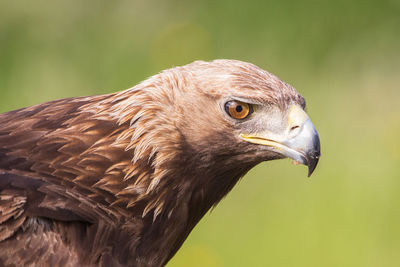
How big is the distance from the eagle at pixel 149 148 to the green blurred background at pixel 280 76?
2320 millimetres

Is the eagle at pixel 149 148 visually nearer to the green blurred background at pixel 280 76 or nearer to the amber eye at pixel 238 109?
the amber eye at pixel 238 109

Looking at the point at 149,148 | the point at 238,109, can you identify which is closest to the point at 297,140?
the point at 238,109

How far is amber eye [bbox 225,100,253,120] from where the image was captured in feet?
13.1

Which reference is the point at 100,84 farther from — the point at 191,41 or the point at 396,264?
the point at 396,264

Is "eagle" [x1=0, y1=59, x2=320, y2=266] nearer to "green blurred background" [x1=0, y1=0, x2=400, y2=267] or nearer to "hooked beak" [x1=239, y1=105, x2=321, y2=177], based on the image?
"hooked beak" [x1=239, y1=105, x2=321, y2=177]

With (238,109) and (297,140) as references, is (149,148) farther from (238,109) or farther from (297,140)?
(297,140)

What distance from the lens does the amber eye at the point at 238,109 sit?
13.1 ft

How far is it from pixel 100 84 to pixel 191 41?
89 centimetres

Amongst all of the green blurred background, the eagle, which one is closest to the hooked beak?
the eagle

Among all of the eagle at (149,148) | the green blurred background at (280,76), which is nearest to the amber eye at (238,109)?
the eagle at (149,148)

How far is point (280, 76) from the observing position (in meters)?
7.40

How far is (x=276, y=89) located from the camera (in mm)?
3994

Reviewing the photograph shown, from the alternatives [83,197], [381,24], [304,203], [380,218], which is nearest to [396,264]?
[380,218]

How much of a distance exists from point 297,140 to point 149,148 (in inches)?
26.4
